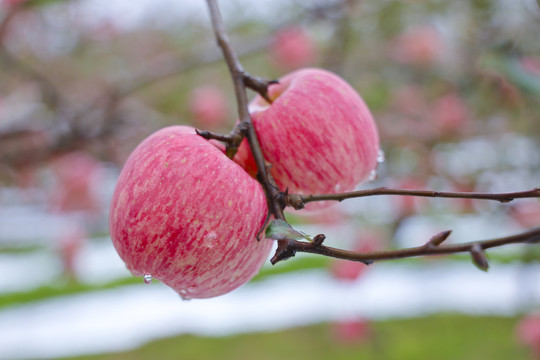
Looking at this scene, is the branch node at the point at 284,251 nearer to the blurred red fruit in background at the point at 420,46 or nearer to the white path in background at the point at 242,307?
the blurred red fruit in background at the point at 420,46

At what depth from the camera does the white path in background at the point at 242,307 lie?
11.9 ft

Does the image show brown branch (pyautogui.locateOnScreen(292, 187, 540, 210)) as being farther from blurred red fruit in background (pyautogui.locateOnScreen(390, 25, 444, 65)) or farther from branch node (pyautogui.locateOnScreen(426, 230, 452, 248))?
blurred red fruit in background (pyautogui.locateOnScreen(390, 25, 444, 65))

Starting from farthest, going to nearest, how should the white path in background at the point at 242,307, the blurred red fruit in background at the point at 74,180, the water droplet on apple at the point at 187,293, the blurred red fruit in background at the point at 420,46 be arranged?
1. the white path in background at the point at 242,307
2. the blurred red fruit in background at the point at 420,46
3. the blurred red fruit in background at the point at 74,180
4. the water droplet on apple at the point at 187,293

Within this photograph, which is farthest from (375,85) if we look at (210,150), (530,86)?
(210,150)

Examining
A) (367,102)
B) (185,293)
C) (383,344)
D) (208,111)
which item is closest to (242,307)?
(383,344)

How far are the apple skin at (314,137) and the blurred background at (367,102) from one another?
15 centimetres

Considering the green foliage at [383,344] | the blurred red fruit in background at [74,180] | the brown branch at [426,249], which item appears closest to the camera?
the brown branch at [426,249]

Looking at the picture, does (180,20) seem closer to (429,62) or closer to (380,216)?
(429,62)

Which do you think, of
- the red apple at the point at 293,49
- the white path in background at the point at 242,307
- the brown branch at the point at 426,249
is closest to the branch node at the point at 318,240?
the brown branch at the point at 426,249

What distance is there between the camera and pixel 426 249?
290 mm

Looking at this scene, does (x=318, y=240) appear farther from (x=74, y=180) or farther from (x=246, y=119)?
(x=74, y=180)

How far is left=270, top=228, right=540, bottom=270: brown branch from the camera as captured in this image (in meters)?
0.27

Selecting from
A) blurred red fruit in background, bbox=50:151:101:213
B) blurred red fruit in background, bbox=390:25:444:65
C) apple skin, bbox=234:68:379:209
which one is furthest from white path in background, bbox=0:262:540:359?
apple skin, bbox=234:68:379:209

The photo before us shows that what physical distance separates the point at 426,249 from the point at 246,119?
166 millimetres
